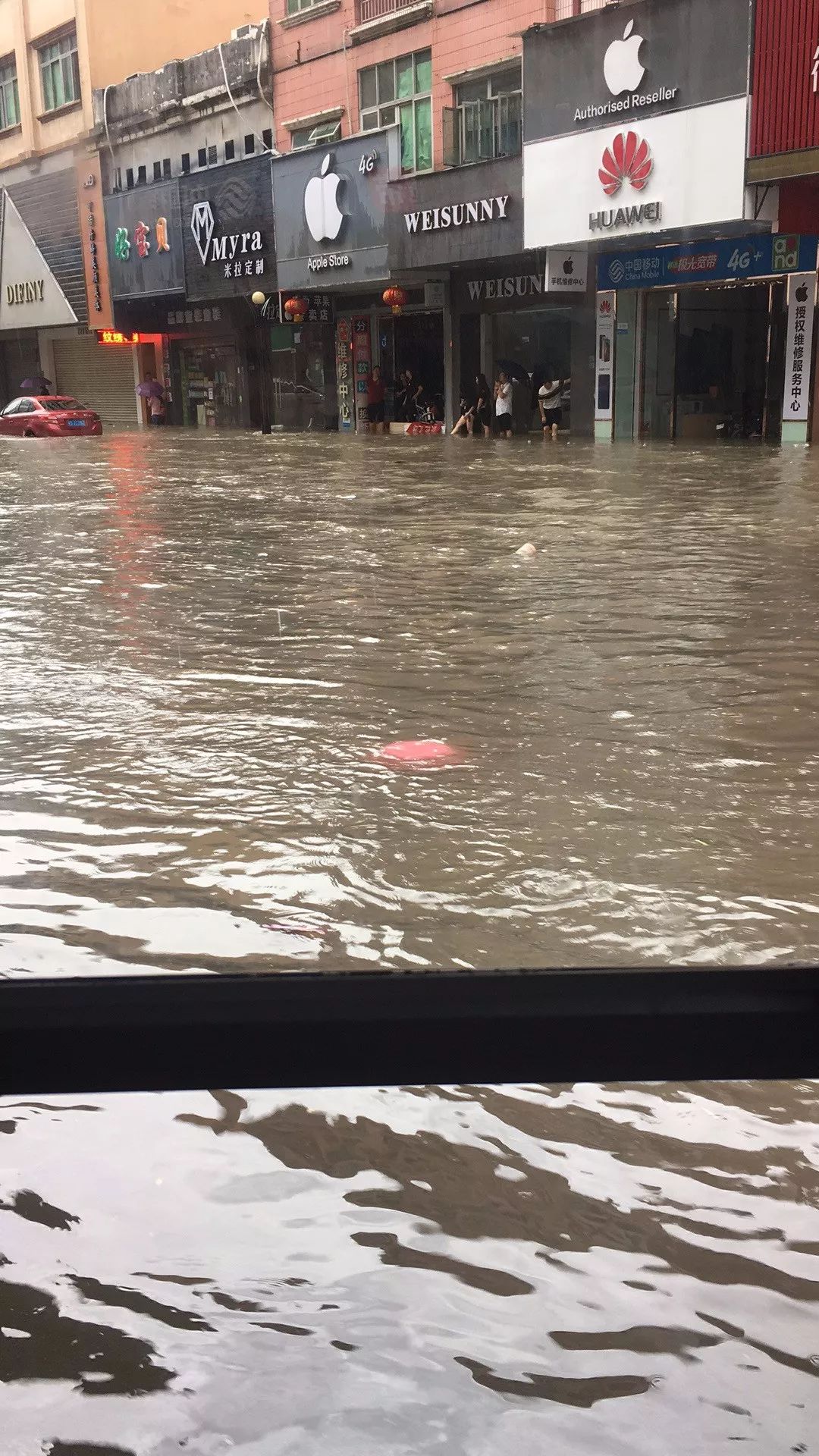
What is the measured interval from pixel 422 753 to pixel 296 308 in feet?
92.0

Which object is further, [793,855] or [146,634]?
[146,634]

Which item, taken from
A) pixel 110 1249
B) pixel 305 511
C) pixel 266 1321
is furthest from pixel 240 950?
pixel 305 511

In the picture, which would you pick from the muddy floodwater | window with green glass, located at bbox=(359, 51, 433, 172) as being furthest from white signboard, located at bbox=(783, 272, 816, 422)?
the muddy floodwater

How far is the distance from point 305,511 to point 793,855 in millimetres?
9179

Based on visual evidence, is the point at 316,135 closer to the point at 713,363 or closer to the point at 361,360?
the point at 361,360

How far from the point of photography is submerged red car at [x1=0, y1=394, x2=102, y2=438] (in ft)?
100

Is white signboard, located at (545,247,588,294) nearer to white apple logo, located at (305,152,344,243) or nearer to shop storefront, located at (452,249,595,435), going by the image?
shop storefront, located at (452,249,595,435)

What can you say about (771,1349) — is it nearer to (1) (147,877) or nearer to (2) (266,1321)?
(2) (266,1321)

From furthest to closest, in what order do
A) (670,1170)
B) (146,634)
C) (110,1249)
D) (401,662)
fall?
1. (146,634)
2. (401,662)
3. (670,1170)
4. (110,1249)

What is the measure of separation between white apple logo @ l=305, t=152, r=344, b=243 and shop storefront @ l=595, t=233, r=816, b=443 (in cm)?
708

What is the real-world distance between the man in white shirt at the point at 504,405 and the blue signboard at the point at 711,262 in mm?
2917

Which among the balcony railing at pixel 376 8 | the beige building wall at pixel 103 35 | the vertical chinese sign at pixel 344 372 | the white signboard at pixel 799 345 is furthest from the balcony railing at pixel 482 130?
the beige building wall at pixel 103 35

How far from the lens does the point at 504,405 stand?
86.1ft

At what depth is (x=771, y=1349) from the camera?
156 cm
